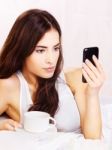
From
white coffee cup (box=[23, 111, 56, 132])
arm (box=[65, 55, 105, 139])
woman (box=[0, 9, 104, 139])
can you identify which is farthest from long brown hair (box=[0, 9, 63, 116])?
white coffee cup (box=[23, 111, 56, 132])

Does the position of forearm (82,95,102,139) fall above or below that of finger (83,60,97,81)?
below

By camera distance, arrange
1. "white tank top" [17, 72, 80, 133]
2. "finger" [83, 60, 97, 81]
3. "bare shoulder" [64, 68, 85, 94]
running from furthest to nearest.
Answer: "bare shoulder" [64, 68, 85, 94], "white tank top" [17, 72, 80, 133], "finger" [83, 60, 97, 81]

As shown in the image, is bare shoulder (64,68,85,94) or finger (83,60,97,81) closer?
finger (83,60,97,81)

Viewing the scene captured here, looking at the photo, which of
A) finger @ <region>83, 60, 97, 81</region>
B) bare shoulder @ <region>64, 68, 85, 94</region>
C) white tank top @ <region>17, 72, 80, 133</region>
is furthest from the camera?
bare shoulder @ <region>64, 68, 85, 94</region>

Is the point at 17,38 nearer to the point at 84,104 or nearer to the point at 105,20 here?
the point at 84,104

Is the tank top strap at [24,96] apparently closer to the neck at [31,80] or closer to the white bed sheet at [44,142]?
the neck at [31,80]

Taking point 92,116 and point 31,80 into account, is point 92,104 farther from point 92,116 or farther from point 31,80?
point 31,80

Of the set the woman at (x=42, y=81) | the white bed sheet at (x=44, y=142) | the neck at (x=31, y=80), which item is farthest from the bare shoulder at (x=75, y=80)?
the white bed sheet at (x=44, y=142)

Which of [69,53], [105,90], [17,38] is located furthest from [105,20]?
[17,38]

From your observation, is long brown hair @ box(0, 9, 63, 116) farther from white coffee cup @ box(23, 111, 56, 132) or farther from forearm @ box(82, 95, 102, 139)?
white coffee cup @ box(23, 111, 56, 132)

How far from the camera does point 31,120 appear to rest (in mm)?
1058

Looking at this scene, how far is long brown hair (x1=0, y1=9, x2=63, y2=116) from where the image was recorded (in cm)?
129

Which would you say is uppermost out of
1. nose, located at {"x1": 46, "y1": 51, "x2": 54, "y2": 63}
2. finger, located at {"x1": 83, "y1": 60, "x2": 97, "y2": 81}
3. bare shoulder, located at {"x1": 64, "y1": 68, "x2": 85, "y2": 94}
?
nose, located at {"x1": 46, "y1": 51, "x2": 54, "y2": 63}

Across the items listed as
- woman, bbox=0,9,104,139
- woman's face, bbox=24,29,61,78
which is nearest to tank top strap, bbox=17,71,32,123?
woman, bbox=0,9,104,139
